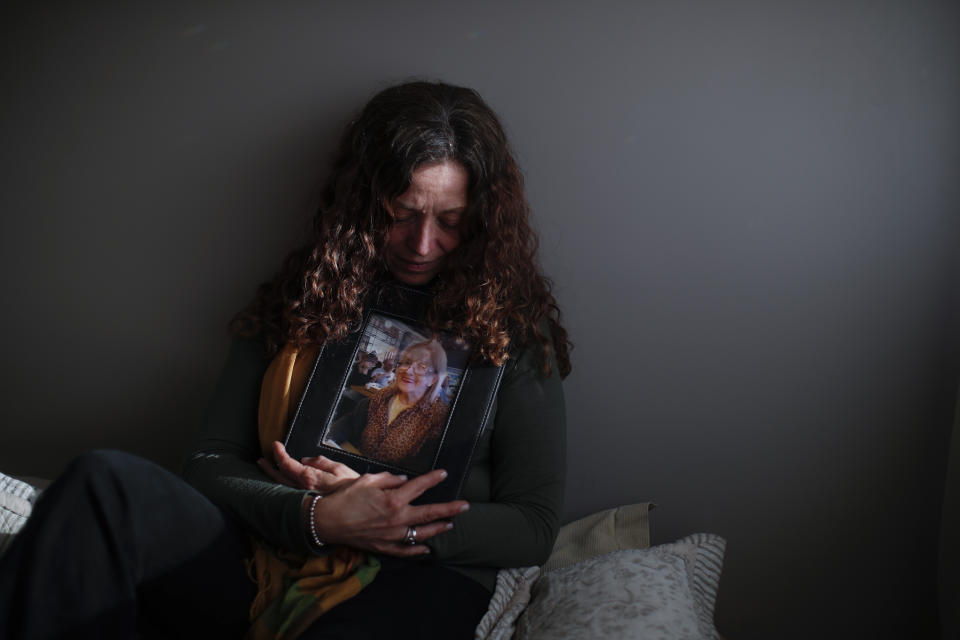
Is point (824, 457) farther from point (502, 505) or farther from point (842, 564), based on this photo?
point (502, 505)

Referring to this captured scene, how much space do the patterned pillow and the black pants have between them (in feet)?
0.40

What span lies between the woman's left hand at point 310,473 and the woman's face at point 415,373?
18cm

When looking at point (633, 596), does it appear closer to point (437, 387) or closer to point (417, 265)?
point (437, 387)

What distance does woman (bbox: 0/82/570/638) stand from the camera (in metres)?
0.98

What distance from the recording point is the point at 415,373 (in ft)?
4.46

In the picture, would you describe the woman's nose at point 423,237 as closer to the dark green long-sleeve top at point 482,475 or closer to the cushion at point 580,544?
the dark green long-sleeve top at point 482,475

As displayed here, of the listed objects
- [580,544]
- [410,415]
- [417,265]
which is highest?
[417,265]

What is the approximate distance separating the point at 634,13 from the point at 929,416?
3.16 feet

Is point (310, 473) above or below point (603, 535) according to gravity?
above

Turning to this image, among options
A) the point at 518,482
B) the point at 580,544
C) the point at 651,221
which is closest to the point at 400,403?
the point at 518,482

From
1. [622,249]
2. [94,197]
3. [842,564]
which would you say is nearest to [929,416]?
[842,564]

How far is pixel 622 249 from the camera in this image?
151cm

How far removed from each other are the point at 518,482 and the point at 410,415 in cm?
23

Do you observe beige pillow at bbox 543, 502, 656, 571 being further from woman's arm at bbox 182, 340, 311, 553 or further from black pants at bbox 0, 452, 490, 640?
woman's arm at bbox 182, 340, 311, 553
